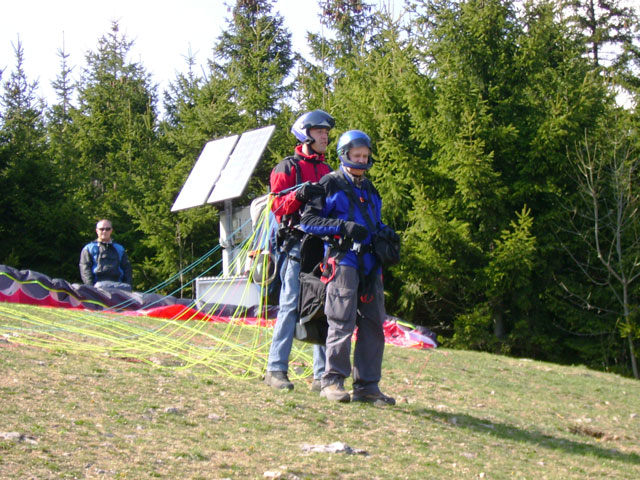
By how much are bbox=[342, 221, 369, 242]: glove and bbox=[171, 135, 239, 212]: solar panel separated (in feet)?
34.4

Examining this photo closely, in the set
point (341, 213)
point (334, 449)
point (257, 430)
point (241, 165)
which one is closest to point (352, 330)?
point (341, 213)

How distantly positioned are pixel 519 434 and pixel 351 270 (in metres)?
1.73

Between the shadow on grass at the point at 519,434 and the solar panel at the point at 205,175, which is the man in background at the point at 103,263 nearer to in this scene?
the solar panel at the point at 205,175

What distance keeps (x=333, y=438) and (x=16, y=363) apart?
255cm

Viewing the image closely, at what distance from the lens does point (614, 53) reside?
93.5 ft

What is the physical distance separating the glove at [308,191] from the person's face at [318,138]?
0.64 m

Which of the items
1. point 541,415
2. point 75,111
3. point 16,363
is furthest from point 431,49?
point 75,111

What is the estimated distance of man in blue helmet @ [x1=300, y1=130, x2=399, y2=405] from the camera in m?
5.47

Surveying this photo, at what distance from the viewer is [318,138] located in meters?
6.18

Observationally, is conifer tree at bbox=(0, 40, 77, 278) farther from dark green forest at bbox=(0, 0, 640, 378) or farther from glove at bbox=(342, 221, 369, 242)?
glove at bbox=(342, 221, 369, 242)

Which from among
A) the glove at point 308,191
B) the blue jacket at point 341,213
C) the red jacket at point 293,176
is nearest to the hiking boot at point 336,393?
the blue jacket at point 341,213

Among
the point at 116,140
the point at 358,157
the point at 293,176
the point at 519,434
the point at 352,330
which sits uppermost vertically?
the point at 116,140

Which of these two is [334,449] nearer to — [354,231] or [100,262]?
[354,231]

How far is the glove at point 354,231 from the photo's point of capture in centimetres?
538
